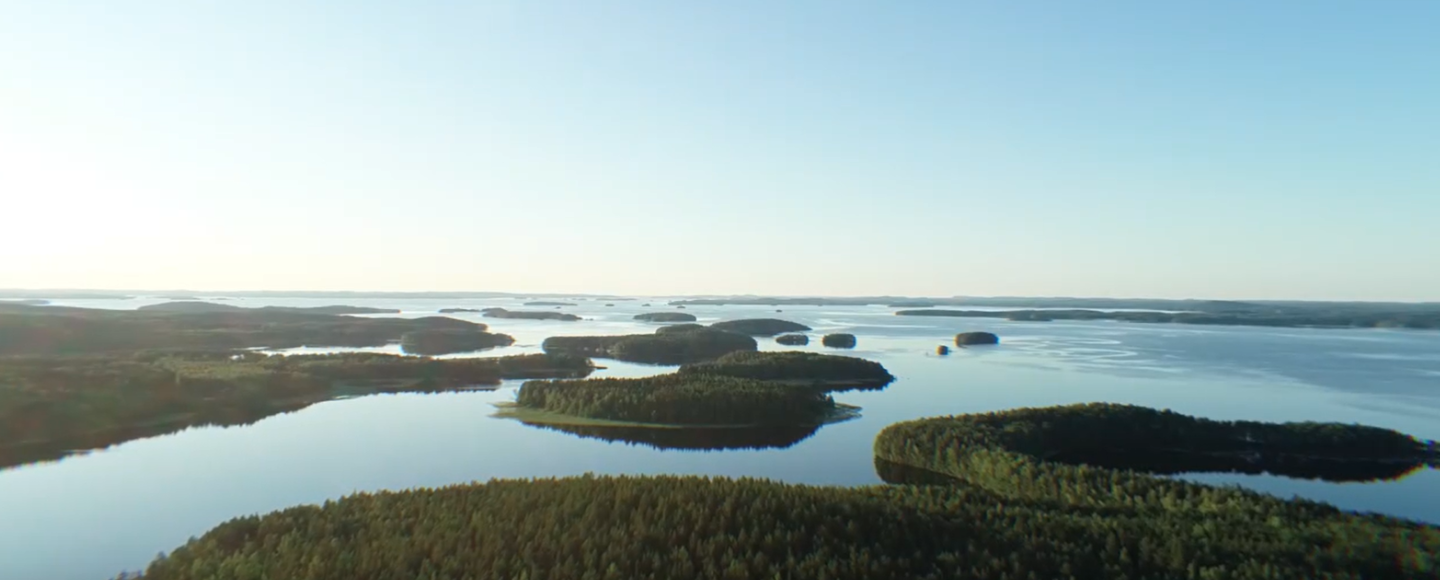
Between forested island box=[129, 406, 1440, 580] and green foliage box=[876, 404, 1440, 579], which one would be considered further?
green foliage box=[876, 404, 1440, 579]

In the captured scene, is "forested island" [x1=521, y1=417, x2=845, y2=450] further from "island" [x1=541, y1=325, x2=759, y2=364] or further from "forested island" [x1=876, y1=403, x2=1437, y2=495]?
"island" [x1=541, y1=325, x2=759, y2=364]

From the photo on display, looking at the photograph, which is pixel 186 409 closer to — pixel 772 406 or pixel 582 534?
pixel 772 406

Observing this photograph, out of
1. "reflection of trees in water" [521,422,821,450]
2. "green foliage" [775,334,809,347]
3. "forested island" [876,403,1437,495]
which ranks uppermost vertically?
"green foliage" [775,334,809,347]

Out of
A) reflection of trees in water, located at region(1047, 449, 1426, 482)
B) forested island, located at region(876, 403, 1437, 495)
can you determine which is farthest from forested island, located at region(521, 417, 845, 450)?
reflection of trees in water, located at region(1047, 449, 1426, 482)

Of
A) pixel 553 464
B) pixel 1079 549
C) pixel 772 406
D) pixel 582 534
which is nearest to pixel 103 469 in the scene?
pixel 553 464

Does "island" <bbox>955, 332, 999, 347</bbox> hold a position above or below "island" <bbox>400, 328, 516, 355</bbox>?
above
